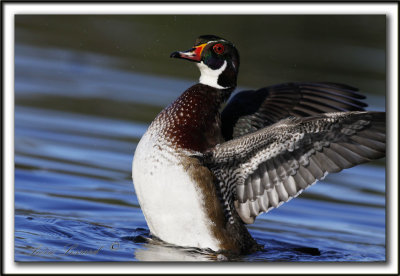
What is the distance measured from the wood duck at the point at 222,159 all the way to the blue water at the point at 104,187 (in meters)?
0.25

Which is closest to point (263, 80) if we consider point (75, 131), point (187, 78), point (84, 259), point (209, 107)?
point (187, 78)

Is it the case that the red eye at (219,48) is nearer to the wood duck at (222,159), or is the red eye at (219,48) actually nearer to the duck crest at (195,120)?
the wood duck at (222,159)

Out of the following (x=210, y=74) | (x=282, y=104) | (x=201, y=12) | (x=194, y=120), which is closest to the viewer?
(x=201, y=12)

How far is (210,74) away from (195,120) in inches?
16.1

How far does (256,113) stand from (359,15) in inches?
50.6

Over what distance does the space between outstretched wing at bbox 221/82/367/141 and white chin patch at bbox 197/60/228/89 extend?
48 cm

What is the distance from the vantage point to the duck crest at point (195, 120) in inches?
259

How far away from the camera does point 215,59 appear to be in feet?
22.3

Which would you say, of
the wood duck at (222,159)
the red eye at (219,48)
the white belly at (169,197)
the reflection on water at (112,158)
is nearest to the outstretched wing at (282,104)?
the wood duck at (222,159)

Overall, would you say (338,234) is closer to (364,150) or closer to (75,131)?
(364,150)

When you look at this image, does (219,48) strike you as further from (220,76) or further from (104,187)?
(104,187)

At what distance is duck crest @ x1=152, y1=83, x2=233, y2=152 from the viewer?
21.6ft

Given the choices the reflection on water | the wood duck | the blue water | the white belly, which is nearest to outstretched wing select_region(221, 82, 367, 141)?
the wood duck

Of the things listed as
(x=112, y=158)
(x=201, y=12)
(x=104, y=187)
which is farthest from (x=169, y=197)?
(x=112, y=158)
